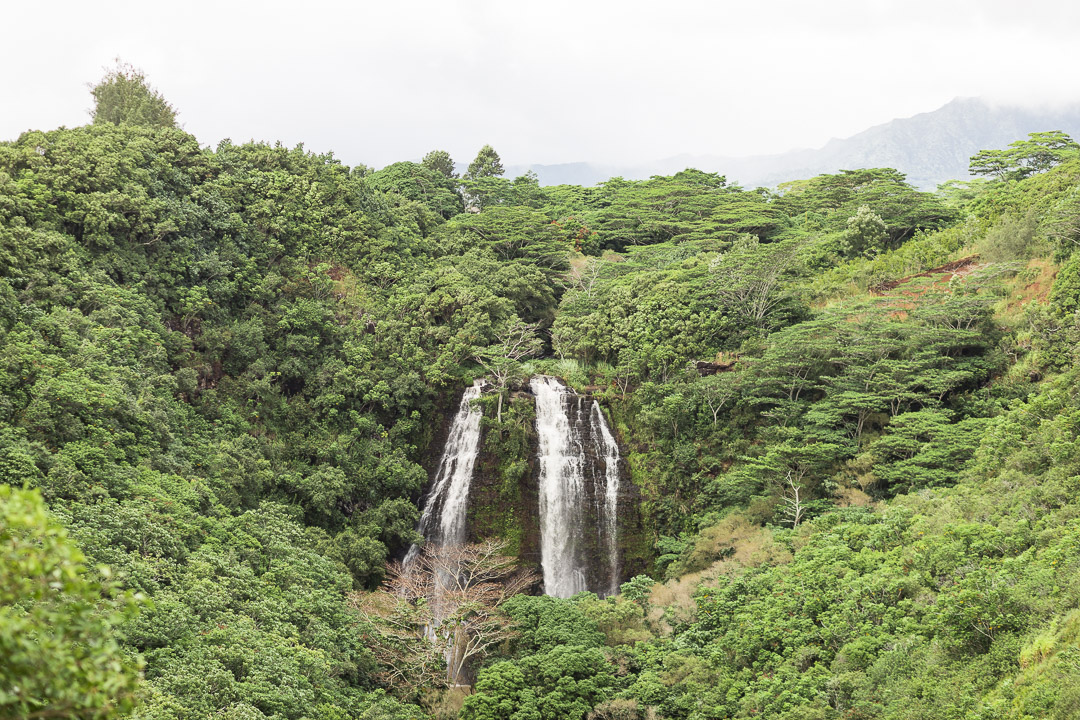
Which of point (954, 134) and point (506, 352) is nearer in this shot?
point (506, 352)

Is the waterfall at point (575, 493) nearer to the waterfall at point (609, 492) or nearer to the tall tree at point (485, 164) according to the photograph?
the waterfall at point (609, 492)

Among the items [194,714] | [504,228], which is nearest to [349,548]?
[194,714]

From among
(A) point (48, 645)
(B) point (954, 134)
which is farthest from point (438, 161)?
(B) point (954, 134)

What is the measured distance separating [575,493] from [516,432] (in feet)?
10.2

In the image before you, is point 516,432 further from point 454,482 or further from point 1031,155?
point 1031,155

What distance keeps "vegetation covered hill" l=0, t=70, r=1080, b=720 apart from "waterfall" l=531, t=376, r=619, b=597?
3.36ft

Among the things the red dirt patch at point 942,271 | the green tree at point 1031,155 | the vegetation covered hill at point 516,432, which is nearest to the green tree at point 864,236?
the vegetation covered hill at point 516,432

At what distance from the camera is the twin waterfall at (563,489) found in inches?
987

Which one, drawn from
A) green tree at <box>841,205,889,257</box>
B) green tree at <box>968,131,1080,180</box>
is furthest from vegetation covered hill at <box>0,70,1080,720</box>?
green tree at <box>968,131,1080,180</box>

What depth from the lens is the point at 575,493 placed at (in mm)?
26141

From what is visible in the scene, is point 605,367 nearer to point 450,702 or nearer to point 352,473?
point 352,473

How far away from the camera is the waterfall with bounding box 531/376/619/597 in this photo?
25.0 meters

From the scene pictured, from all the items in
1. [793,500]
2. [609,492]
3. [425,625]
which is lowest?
[425,625]

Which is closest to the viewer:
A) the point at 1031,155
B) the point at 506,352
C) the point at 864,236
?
the point at 506,352
